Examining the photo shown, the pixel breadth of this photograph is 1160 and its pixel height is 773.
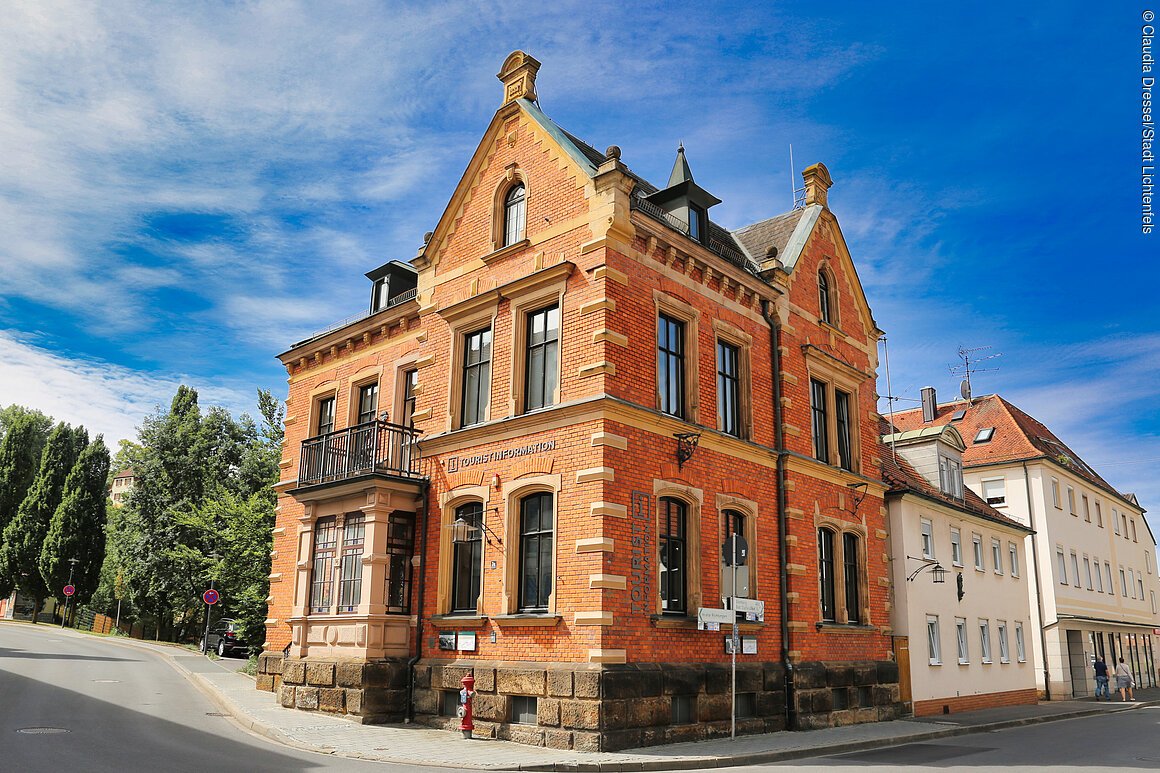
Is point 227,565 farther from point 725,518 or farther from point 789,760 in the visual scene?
point 789,760

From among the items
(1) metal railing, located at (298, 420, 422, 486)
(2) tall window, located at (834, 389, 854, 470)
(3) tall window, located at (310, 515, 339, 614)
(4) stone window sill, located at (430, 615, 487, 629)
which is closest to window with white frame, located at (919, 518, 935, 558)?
(2) tall window, located at (834, 389, 854, 470)

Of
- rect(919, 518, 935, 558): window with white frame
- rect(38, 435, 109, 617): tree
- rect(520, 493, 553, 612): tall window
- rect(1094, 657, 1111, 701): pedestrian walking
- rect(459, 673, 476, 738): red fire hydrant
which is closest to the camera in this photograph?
rect(459, 673, 476, 738): red fire hydrant

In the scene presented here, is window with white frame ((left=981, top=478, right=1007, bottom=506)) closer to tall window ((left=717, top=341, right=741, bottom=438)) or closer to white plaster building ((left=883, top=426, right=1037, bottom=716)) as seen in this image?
white plaster building ((left=883, top=426, right=1037, bottom=716))

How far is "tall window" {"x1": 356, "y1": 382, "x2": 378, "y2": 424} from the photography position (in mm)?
22859

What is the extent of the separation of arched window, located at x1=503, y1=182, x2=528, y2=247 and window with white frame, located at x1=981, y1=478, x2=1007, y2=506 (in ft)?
94.3

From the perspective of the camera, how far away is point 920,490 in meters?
25.7

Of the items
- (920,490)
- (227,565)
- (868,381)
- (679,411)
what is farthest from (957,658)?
(227,565)

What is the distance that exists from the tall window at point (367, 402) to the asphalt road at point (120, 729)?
7.87 meters

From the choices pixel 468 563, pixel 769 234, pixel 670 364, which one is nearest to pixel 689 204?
pixel 670 364

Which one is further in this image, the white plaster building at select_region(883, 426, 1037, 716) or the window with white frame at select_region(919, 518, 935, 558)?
the window with white frame at select_region(919, 518, 935, 558)

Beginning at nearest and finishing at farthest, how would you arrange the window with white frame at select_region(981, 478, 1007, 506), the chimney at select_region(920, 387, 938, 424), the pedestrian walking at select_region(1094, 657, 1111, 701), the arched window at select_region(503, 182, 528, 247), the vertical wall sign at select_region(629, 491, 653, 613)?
the vertical wall sign at select_region(629, 491, 653, 613) < the arched window at select_region(503, 182, 528, 247) < the pedestrian walking at select_region(1094, 657, 1111, 701) < the window with white frame at select_region(981, 478, 1007, 506) < the chimney at select_region(920, 387, 938, 424)

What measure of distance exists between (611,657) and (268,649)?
41.9ft

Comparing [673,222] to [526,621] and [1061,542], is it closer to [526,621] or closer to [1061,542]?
[526,621]

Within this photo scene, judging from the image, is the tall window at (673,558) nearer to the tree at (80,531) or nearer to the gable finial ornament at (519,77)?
the gable finial ornament at (519,77)
